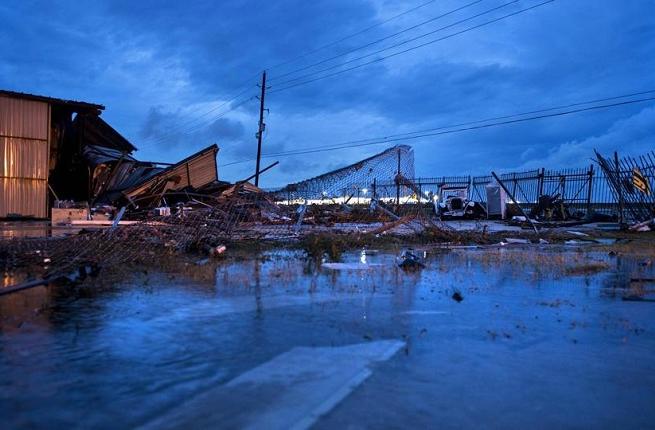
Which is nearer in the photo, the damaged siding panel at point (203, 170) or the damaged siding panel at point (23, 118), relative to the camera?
the damaged siding panel at point (23, 118)

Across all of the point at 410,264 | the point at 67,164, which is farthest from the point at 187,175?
the point at 410,264

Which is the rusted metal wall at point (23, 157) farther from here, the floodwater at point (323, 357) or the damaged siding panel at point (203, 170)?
the floodwater at point (323, 357)

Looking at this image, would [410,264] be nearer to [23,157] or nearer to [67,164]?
[23,157]

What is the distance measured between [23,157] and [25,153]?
7.6 inches

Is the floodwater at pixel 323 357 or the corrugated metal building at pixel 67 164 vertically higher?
the corrugated metal building at pixel 67 164

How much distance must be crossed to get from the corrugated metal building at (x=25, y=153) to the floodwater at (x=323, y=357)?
18.4 m

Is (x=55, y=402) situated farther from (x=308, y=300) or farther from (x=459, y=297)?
(x=459, y=297)

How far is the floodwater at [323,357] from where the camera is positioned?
9.10 feet

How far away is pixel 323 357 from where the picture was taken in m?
3.70

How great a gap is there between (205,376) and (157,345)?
2.66 ft

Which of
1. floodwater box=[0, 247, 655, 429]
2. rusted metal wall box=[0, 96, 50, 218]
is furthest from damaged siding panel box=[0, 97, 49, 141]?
floodwater box=[0, 247, 655, 429]

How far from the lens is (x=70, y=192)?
2519cm

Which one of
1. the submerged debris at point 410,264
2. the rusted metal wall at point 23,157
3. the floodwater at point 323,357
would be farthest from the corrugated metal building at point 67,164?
the floodwater at point 323,357

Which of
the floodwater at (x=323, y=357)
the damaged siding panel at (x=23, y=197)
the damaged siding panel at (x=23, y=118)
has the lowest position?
the floodwater at (x=323, y=357)
